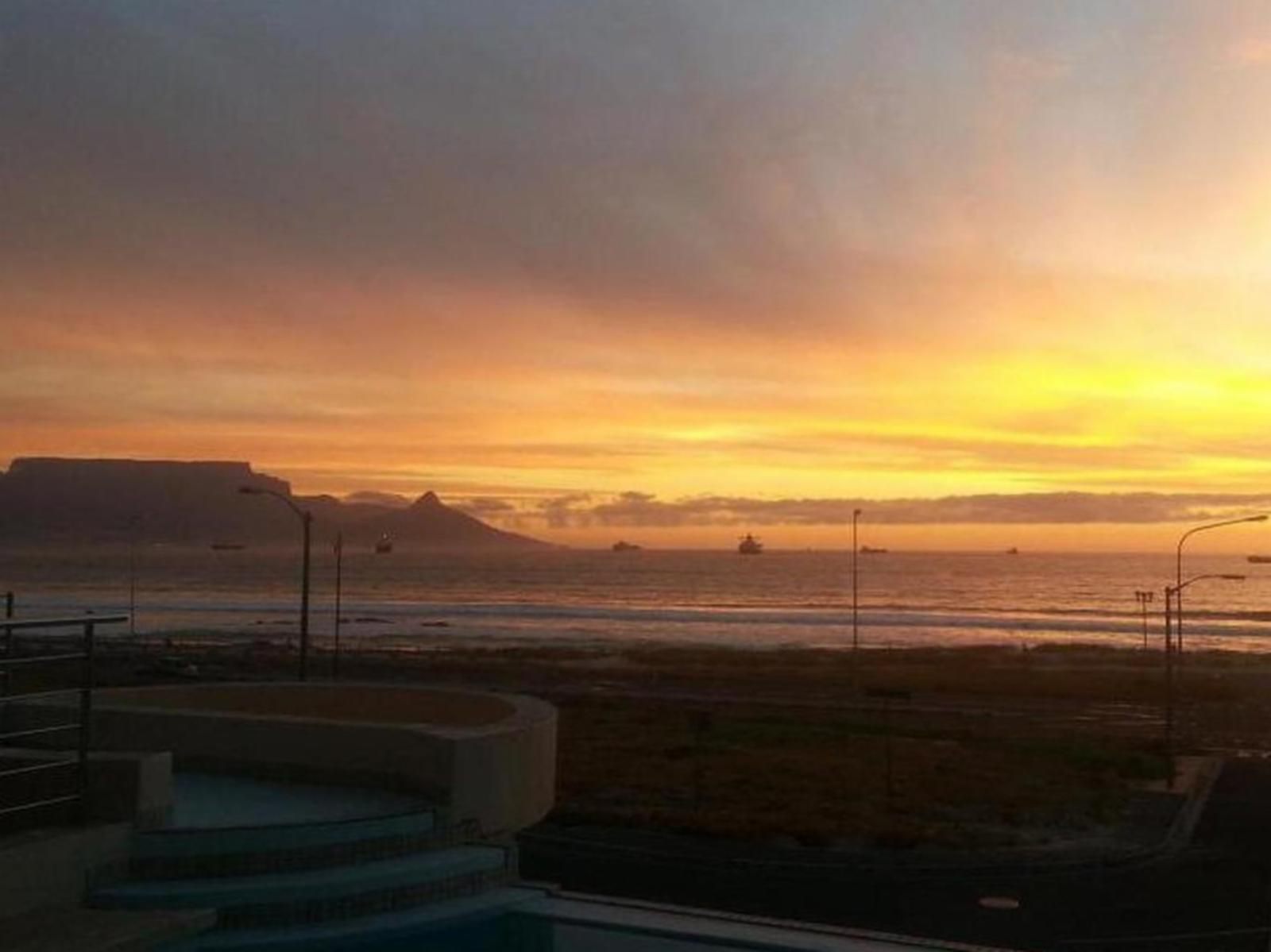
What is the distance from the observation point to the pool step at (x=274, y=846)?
24.6 feet

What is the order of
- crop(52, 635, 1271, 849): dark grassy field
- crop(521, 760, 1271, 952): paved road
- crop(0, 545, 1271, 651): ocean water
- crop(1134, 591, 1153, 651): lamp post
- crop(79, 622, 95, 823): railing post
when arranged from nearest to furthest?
crop(79, 622, 95, 823): railing post, crop(521, 760, 1271, 952): paved road, crop(52, 635, 1271, 849): dark grassy field, crop(1134, 591, 1153, 651): lamp post, crop(0, 545, 1271, 651): ocean water

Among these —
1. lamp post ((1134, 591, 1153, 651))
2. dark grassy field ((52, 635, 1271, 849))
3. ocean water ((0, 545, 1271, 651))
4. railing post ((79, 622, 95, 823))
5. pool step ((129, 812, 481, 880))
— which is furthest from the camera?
ocean water ((0, 545, 1271, 651))

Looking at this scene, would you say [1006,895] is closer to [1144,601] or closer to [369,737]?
[369,737]

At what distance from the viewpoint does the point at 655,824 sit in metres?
21.5

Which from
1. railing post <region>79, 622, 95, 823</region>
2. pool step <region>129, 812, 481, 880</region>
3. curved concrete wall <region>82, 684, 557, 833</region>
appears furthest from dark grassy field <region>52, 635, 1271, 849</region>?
railing post <region>79, 622, 95, 823</region>

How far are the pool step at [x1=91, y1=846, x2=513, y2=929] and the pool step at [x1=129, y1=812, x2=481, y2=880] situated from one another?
47 mm

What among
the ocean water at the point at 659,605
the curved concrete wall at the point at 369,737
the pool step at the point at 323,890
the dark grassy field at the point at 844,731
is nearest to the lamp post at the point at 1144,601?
the dark grassy field at the point at 844,731

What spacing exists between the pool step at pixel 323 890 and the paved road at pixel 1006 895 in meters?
8.51

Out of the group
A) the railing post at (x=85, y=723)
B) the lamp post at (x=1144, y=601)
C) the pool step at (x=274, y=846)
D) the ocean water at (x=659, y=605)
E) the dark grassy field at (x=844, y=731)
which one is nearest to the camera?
the railing post at (x=85, y=723)

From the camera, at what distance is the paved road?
1544cm

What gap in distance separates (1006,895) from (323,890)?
40.2ft

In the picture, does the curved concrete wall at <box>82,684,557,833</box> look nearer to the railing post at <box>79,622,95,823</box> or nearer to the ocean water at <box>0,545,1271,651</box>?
the railing post at <box>79,622,95,823</box>

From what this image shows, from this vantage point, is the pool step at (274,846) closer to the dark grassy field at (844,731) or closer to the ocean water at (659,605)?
the dark grassy field at (844,731)

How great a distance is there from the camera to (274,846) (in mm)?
7891
